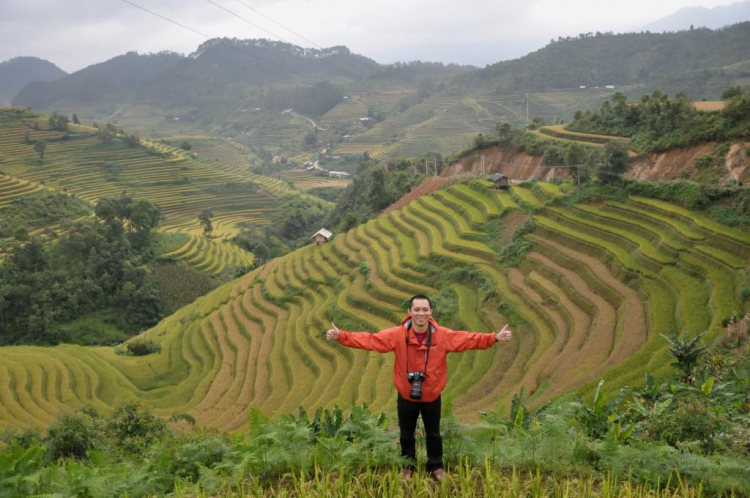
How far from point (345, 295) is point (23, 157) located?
41960 millimetres

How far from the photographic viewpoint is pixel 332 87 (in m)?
112

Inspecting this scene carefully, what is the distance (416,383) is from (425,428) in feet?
1.41

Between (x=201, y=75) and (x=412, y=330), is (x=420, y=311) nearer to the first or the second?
(x=412, y=330)

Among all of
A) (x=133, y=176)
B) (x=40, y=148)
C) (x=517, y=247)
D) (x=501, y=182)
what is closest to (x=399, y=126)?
(x=133, y=176)

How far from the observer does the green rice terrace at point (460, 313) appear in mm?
10141

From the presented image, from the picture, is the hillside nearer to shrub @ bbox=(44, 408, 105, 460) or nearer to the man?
shrub @ bbox=(44, 408, 105, 460)

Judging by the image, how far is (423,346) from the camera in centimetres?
363

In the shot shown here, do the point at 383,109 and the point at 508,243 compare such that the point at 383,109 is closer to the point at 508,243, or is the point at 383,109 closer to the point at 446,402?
the point at 508,243

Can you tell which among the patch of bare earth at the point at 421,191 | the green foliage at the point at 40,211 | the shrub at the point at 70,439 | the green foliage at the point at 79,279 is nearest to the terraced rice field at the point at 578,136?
the patch of bare earth at the point at 421,191

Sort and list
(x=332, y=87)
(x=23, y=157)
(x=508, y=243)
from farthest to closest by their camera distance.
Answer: (x=332, y=87)
(x=23, y=157)
(x=508, y=243)

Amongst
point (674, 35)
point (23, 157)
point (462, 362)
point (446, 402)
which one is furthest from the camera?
point (674, 35)

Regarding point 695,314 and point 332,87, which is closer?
point 695,314

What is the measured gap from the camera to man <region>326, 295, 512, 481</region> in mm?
3600

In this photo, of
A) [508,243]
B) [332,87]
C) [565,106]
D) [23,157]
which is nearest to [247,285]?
[508,243]
